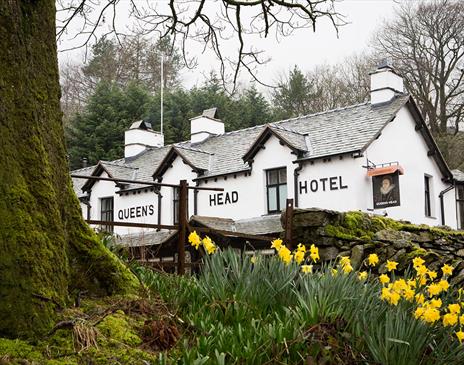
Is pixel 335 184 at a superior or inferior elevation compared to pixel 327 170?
inferior

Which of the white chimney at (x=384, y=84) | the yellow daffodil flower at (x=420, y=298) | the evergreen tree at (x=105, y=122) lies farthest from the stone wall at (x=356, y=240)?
the evergreen tree at (x=105, y=122)

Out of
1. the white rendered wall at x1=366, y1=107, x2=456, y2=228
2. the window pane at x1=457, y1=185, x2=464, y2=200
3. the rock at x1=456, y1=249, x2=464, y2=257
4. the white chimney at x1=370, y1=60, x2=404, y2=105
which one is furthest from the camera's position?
the window pane at x1=457, y1=185, x2=464, y2=200

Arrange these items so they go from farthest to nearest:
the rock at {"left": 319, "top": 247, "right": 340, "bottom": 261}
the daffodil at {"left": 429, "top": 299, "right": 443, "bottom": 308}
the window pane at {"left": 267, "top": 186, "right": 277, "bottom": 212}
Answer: the window pane at {"left": 267, "top": 186, "right": 277, "bottom": 212} < the rock at {"left": 319, "top": 247, "right": 340, "bottom": 261} < the daffodil at {"left": 429, "top": 299, "right": 443, "bottom": 308}

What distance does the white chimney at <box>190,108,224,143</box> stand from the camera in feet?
91.3

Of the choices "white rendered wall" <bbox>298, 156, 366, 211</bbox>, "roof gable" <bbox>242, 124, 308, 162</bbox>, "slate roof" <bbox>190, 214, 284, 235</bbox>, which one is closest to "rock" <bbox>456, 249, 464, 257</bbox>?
"slate roof" <bbox>190, 214, 284, 235</bbox>

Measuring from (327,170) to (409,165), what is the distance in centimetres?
338

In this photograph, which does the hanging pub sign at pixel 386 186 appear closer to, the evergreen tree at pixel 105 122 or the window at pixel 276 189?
the window at pixel 276 189

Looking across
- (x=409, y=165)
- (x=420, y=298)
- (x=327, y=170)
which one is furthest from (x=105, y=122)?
(x=420, y=298)

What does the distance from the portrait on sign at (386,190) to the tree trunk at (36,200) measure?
49.7 feet

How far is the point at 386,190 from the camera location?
19.6m

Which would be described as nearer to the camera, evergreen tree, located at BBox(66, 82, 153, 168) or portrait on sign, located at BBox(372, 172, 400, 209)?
portrait on sign, located at BBox(372, 172, 400, 209)

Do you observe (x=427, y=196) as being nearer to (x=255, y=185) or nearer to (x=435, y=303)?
(x=255, y=185)

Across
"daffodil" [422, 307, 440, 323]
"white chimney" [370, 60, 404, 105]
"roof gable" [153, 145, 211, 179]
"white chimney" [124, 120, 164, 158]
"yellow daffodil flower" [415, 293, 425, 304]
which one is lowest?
"daffodil" [422, 307, 440, 323]

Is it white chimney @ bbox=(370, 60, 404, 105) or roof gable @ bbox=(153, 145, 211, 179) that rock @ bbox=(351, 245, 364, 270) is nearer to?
white chimney @ bbox=(370, 60, 404, 105)
